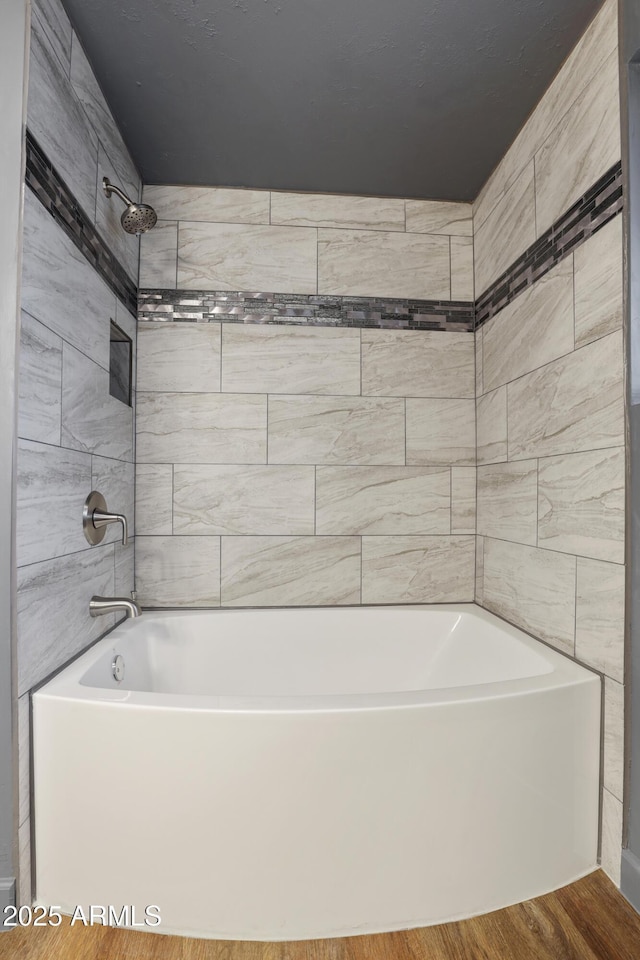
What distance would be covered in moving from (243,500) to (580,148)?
5.66 feet

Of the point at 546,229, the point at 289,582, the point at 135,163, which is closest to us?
the point at 546,229

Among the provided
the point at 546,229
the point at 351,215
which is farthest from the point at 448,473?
the point at 351,215

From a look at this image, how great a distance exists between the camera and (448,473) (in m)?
2.49

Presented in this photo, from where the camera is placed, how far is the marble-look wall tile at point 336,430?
2404 mm

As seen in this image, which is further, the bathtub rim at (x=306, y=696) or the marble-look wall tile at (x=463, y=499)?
the marble-look wall tile at (x=463, y=499)

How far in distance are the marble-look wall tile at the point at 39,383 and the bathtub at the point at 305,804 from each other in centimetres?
67

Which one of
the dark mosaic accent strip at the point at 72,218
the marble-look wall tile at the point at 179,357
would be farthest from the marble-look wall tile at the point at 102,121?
the marble-look wall tile at the point at 179,357

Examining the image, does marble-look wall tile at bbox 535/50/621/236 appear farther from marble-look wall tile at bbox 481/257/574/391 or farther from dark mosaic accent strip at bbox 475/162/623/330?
marble-look wall tile at bbox 481/257/574/391

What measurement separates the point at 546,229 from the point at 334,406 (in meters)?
1.05

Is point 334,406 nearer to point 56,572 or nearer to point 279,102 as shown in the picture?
point 279,102

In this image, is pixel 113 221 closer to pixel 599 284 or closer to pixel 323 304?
pixel 323 304

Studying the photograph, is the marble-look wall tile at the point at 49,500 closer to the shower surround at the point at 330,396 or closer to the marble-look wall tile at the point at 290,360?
the shower surround at the point at 330,396

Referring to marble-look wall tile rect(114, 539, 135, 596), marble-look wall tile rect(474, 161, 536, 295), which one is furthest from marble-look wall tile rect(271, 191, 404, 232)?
marble-look wall tile rect(114, 539, 135, 596)

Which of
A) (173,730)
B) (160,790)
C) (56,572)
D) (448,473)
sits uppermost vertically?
(448,473)
